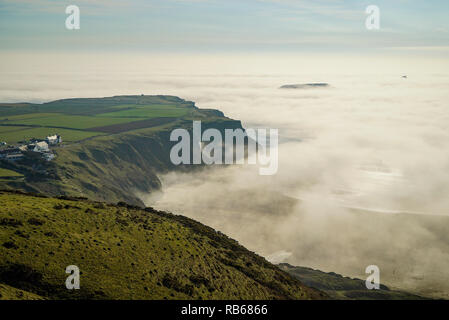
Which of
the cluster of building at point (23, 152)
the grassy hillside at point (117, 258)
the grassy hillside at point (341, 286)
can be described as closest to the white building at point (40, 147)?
the cluster of building at point (23, 152)

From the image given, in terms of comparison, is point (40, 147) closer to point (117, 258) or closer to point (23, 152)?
point (23, 152)

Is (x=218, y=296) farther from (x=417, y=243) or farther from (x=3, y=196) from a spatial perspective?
(x=417, y=243)

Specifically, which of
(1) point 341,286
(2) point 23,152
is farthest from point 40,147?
(1) point 341,286

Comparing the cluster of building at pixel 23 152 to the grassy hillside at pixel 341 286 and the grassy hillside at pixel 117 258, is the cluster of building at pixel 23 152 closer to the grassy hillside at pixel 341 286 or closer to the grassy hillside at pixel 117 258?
the grassy hillside at pixel 117 258

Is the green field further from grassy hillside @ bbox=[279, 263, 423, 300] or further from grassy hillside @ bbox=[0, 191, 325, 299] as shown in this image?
grassy hillside @ bbox=[279, 263, 423, 300]
